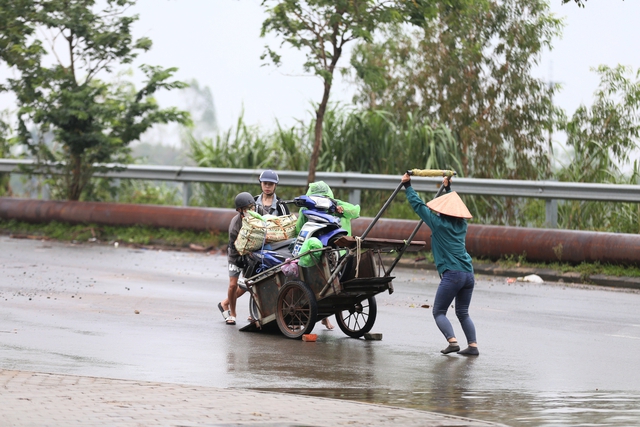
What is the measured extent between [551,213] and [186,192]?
316 inches

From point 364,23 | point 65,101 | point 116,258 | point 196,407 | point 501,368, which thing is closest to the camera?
point 196,407

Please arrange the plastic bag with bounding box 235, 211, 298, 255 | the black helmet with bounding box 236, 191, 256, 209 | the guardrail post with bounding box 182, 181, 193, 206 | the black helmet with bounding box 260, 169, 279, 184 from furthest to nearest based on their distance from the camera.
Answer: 1. the guardrail post with bounding box 182, 181, 193, 206
2. the black helmet with bounding box 260, 169, 279, 184
3. the black helmet with bounding box 236, 191, 256, 209
4. the plastic bag with bounding box 235, 211, 298, 255

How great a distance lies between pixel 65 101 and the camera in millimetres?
21703

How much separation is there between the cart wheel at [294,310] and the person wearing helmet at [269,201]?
122cm

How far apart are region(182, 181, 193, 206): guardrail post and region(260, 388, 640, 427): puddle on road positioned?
14557 mm

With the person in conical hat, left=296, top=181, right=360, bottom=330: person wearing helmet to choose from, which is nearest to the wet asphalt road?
the person in conical hat

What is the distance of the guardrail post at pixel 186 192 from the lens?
22469mm

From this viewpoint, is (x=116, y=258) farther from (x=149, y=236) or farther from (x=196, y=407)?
(x=196, y=407)

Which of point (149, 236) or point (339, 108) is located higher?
point (339, 108)

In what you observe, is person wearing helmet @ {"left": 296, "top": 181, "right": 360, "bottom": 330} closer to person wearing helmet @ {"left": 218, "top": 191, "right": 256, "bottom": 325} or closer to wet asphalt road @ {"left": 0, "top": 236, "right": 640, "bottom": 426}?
person wearing helmet @ {"left": 218, "top": 191, "right": 256, "bottom": 325}

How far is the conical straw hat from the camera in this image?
34.6 feet

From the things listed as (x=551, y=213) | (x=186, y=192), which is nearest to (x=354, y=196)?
(x=551, y=213)

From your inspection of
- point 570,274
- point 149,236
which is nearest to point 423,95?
point 149,236

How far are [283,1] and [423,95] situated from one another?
17.5 ft
